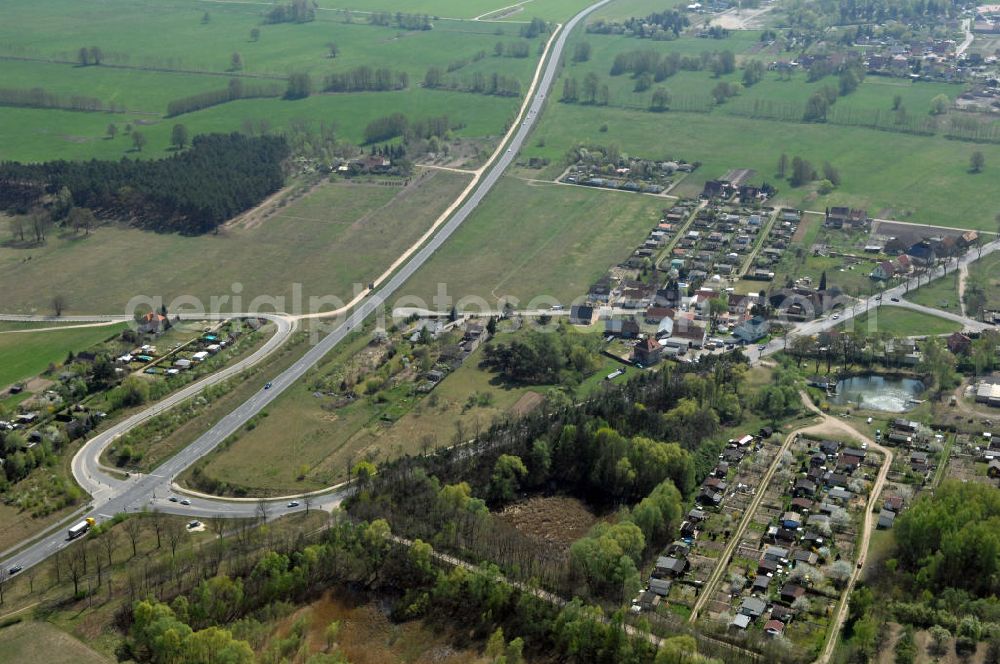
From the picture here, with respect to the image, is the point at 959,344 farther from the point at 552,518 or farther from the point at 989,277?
the point at 552,518

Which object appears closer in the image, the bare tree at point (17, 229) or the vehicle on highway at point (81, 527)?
the vehicle on highway at point (81, 527)

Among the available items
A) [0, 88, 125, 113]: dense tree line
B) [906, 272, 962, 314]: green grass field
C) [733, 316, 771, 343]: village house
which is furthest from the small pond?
[0, 88, 125, 113]: dense tree line

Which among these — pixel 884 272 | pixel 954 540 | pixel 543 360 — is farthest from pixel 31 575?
pixel 884 272

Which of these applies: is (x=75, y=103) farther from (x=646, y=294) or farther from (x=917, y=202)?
(x=917, y=202)

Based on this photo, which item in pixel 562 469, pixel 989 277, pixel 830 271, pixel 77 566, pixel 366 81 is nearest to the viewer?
pixel 77 566

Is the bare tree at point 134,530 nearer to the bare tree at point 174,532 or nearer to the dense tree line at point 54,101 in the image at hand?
the bare tree at point 174,532

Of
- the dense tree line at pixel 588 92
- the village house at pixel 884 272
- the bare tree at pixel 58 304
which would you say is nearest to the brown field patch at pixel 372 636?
the bare tree at pixel 58 304

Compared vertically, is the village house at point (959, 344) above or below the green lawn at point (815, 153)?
below
